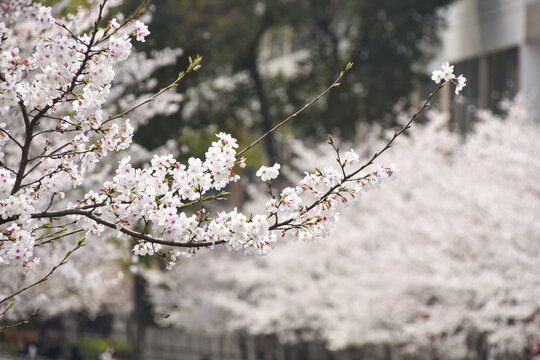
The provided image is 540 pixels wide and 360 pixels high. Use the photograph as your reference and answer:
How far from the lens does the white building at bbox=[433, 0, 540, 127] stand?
27.0 metres

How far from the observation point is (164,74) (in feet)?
85.7

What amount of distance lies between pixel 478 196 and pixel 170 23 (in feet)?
38.7

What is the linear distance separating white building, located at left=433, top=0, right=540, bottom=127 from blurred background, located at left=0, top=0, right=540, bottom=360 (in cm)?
7

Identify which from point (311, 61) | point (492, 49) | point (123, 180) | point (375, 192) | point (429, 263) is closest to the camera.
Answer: point (123, 180)

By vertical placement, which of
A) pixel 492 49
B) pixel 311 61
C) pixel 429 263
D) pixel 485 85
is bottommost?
pixel 429 263

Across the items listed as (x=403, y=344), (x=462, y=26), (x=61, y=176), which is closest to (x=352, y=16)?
(x=462, y=26)

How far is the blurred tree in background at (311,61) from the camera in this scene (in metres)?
30.2

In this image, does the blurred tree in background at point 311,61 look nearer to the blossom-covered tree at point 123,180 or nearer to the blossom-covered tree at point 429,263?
the blossom-covered tree at point 429,263

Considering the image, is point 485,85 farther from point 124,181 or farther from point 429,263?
point 124,181

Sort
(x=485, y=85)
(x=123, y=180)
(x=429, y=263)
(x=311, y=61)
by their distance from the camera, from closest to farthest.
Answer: (x=123, y=180)
(x=429, y=263)
(x=485, y=85)
(x=311, y=61)

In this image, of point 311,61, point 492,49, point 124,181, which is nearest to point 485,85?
point 492,49

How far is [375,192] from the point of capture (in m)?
24.7

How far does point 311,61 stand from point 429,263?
15.2 m

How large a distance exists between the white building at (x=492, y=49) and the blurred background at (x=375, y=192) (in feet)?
A: 0.21
